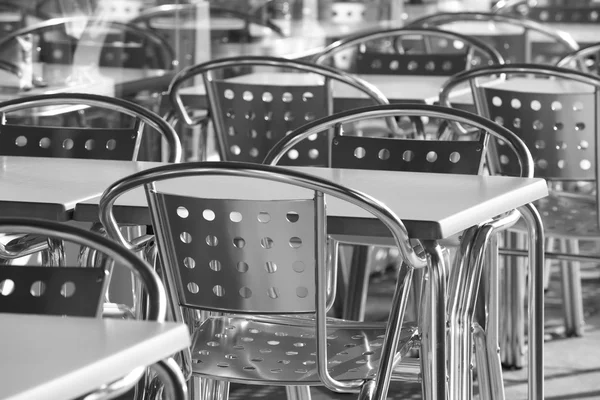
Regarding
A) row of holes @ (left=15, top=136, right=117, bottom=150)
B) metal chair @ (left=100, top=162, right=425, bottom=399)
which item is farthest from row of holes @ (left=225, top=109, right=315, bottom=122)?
metal chair @ (left=100, top=162, right=425, bottom=399)

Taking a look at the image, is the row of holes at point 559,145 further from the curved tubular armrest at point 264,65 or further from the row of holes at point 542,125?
the curved tubular armrest at point 264,65

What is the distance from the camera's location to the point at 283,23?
5918 millimetres

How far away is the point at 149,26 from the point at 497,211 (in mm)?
2609

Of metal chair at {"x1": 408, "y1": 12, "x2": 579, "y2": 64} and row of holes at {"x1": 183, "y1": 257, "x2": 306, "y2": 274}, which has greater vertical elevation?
metal chair at {"x1": 408, "y1": 12, "x2": 579, "y2": 64}

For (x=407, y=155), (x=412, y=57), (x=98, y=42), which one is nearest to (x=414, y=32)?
(x=412, y=57)

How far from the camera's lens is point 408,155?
2.54 meters

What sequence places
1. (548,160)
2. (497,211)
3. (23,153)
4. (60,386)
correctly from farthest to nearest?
(548,160) < (23,153) < (497,211) < (60,386)

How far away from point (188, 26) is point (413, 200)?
298cm

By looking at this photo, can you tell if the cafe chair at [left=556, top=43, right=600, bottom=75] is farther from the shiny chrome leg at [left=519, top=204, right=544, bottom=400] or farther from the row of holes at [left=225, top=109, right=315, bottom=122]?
the shiny chrome leg at [left=519, top=204, right=544, bottom=400]

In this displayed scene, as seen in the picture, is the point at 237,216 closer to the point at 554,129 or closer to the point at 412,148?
the point at 412,148

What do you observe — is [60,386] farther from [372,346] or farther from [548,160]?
[548,160]

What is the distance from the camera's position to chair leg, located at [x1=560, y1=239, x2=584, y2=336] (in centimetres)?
377

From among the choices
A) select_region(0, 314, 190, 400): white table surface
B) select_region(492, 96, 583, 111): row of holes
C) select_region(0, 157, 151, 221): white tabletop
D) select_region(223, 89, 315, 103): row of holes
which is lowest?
select_region(0, 314, 190, 400): white table surface

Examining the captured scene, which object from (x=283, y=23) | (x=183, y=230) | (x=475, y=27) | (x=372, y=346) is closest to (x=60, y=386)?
(x=183, y=230)
